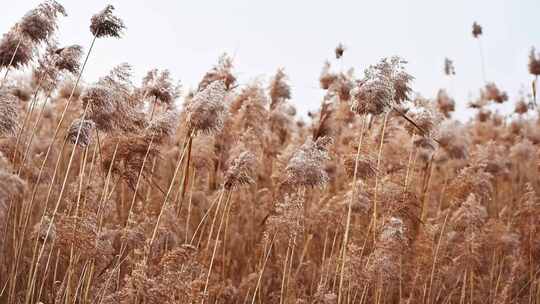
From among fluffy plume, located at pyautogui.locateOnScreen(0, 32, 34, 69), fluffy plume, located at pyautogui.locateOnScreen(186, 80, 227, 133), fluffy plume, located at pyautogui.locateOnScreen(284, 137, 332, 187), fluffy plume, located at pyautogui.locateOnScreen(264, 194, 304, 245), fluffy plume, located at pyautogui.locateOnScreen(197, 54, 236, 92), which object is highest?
fluffy plume, located at pyautogui.locateOnScreen(197, 54, 236, 92)

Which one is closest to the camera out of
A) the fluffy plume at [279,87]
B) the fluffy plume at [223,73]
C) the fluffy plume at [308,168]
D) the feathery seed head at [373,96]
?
the feathery seed head at [373,96]

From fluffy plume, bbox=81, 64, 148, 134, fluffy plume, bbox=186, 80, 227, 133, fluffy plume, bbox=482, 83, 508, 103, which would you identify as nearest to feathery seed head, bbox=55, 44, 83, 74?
fluffy plume, bbox=81, 64, 148, 134

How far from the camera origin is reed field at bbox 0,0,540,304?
2.52 metres

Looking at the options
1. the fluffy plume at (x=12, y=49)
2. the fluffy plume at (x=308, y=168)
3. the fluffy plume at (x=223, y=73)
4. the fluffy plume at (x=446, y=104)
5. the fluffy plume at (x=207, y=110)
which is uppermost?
the fluffy plume at (x=446, y=104)

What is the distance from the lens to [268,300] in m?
4.06

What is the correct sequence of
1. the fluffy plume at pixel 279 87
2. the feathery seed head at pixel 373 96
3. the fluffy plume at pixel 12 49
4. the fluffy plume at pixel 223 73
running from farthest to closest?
the fluffy plume at pixel 279 87, the fluffy plume at pixel 223 73, the fluffy plume at pixel 12 49, the feathery seed head at pixel 373 96

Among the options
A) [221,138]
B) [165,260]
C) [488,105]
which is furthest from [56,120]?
[488,105]

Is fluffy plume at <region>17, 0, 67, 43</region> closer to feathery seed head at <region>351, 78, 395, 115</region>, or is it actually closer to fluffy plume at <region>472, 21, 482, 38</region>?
feathery seed head at <region>351, 78, 395, 115</region>

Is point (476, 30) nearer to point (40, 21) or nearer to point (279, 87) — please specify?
point (279, 87)

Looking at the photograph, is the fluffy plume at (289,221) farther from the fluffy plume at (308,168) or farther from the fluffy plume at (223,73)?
the fluffy plume at (223,73)

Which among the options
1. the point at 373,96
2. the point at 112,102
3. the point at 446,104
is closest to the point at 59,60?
the point at 112,102

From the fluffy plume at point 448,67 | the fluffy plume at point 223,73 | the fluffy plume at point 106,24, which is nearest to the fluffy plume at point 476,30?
the fluffy plume at point 448,67

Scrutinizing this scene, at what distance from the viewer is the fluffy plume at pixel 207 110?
2590 millimetres

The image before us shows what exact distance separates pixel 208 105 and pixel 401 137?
3.80 meters
